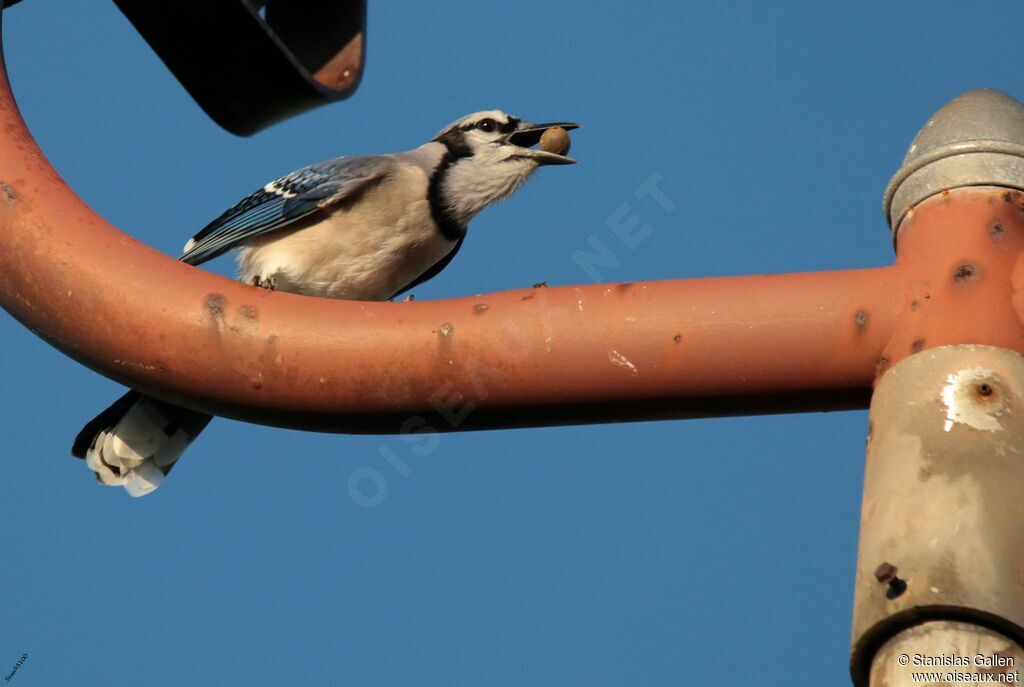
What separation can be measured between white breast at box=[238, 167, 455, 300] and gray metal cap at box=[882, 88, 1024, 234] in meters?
2.33

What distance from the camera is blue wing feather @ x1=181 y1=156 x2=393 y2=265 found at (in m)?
4.56

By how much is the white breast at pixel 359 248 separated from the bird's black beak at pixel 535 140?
1.19 ft

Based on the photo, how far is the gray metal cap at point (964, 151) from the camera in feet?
7.61

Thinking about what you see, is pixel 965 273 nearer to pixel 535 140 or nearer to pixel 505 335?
pixel 505 335

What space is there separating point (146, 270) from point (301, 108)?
0.69 metres

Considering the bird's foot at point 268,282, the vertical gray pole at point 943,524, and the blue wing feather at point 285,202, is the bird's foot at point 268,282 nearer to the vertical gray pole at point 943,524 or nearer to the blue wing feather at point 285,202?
the blue wing feather at point 285,202

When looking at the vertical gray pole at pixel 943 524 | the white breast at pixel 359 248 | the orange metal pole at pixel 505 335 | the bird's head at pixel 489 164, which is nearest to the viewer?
Answer: the vertical gray pole at pixel 943 524

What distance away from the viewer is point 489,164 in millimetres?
4852

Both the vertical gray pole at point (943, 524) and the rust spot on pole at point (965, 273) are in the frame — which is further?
the rust spot on pole at point (965, 273)

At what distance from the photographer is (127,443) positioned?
12.8 feet

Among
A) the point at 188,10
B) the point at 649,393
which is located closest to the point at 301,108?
the point at 188,10

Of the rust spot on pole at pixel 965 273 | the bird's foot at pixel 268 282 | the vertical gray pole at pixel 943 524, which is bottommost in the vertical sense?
the vertical gray pole at pixel 943 524

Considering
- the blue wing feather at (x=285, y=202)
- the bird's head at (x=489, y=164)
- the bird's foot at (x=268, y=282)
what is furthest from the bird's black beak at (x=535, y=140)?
the bird's foot at (x=268, y=282)

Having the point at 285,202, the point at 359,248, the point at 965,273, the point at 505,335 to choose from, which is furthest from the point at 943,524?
the point at 285,202
